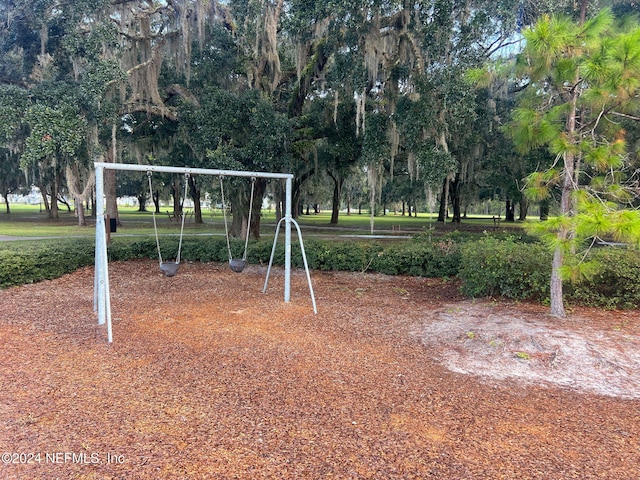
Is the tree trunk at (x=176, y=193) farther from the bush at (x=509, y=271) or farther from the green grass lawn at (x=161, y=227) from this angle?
the bush at (x=509, y=271)

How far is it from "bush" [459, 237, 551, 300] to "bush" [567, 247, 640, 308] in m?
0.40

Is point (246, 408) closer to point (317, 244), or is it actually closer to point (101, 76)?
point (317, 244)

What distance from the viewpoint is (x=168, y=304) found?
17.6ft

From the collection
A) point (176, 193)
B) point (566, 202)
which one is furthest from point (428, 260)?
point (176, 193)

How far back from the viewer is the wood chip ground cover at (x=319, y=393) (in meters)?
2.01

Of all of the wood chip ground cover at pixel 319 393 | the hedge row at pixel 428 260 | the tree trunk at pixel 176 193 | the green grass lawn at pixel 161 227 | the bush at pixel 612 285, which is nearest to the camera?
the wood chip ground cover at pixel 319 393

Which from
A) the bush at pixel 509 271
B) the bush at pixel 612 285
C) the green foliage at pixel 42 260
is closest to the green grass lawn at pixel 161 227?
the bush at pixel 509 271

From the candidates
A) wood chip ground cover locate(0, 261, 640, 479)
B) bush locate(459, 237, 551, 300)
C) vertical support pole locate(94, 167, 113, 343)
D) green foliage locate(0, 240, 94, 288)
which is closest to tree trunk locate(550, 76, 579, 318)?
wood chip ground cover locate(0, 261, 640, 479)

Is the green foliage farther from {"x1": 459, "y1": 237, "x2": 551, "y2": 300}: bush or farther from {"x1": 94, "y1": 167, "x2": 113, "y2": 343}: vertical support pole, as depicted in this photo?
{"x1": 459, "y1": 237, "x2": 551, "y2": 300}: bush

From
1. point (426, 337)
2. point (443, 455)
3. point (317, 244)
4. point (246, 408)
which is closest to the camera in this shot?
point (443, 455)

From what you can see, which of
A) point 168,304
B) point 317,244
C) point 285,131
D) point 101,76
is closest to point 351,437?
point 168,304

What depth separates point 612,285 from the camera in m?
4.99

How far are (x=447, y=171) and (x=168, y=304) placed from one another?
5.38 metres

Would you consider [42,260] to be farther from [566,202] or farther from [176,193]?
[176,193]
